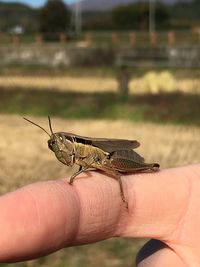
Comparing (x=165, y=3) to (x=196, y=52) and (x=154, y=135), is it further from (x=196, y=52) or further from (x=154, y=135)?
(x=154, y=135)

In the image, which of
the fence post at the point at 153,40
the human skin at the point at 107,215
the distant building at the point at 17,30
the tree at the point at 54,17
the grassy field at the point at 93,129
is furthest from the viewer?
the tree at the point at 54,17

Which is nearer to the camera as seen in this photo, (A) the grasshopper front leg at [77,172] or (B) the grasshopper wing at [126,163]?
(A) the grasshopper front leg at [77,172]

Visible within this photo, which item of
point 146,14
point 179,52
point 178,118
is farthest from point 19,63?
point 146,14

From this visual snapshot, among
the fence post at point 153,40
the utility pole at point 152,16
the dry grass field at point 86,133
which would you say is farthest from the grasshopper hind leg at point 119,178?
the utility pole at point 152,16

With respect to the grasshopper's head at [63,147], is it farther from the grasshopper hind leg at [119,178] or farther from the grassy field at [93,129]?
the grassy field at [93,129]

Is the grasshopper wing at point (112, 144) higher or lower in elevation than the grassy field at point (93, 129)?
higher

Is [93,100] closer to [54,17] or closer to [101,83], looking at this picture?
[101,83]

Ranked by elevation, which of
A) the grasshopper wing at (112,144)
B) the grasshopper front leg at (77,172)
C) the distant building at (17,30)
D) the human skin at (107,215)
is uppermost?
the grasshopper wing at (112,144)

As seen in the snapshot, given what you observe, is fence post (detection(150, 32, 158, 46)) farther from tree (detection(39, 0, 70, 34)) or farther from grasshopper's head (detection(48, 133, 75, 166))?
grasshopper's head (detection(48, 133, 75, 166))
